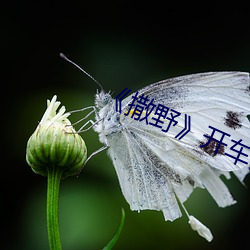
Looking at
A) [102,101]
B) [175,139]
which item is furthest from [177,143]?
[102,101]

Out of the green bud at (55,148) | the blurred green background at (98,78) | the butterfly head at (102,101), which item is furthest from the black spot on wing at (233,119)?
the blurred green background at (98,78)

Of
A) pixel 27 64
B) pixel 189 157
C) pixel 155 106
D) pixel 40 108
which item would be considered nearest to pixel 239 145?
pixel 189 157

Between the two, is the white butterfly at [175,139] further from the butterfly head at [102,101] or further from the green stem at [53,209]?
the green stem at [53,209]

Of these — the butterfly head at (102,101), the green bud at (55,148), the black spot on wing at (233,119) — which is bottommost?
the green bud at (55,148)

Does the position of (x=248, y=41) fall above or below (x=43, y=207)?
above

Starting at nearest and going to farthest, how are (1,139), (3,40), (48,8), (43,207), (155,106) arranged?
(155,106) → (43,207) → (1,139) → (3,40) → (48,8)

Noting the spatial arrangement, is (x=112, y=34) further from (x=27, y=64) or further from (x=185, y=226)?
(x=185, y=226)

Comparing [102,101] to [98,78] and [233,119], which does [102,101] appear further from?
[98,78]
